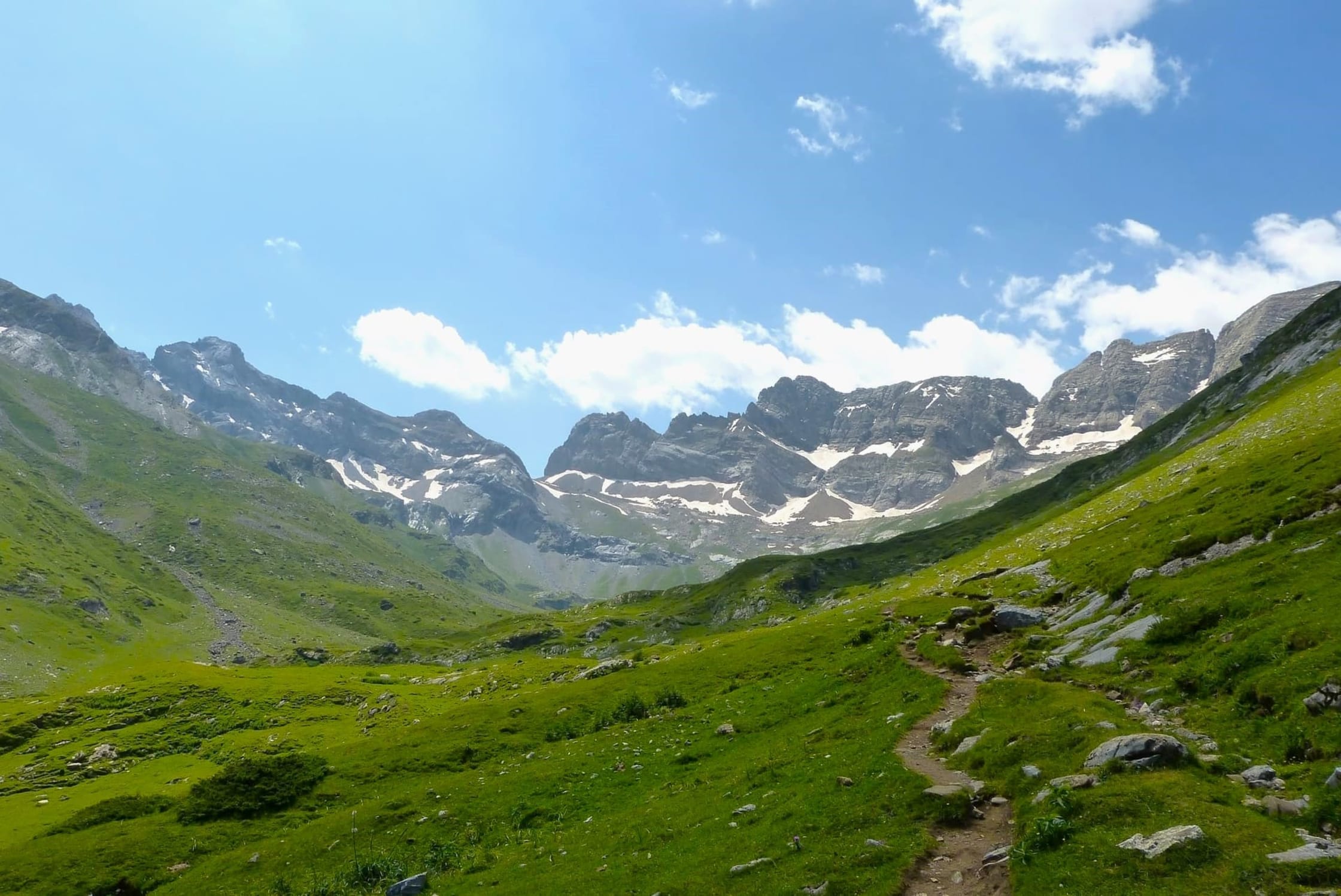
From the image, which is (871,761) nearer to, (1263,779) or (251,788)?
(1263,779)

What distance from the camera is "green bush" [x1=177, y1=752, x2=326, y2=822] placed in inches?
1646

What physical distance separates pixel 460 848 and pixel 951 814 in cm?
2169

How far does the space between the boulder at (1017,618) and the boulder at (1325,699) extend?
2715 cm

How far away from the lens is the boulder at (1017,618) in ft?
153

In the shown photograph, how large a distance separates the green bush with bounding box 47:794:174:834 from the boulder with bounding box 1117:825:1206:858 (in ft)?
172

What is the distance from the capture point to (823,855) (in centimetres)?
1994

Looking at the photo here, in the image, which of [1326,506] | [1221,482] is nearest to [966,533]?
[1221,482]

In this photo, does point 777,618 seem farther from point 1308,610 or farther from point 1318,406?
point 1308,610

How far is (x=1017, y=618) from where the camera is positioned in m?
47.1

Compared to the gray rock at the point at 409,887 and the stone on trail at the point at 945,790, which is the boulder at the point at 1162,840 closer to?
the stone on trail at the point at 945,790

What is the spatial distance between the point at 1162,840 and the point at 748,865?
10.5m

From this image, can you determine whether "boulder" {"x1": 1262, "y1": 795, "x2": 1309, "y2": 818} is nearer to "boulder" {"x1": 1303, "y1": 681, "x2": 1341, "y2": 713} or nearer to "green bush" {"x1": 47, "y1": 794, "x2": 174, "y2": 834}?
"boulder" {"x1": 1303, "y1": 681, "x2": 1341, "y2": 713}

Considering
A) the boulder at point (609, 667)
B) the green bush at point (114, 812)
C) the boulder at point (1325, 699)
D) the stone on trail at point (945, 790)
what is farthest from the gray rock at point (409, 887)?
the boulder at point (609, 667)

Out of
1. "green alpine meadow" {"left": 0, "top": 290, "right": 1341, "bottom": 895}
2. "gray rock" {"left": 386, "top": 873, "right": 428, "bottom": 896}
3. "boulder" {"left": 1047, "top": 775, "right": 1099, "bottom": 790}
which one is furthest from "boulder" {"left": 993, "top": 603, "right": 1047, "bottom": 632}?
"gray rock" {"left": 386, "top": 873, "right": 428, "bottom": 896}
